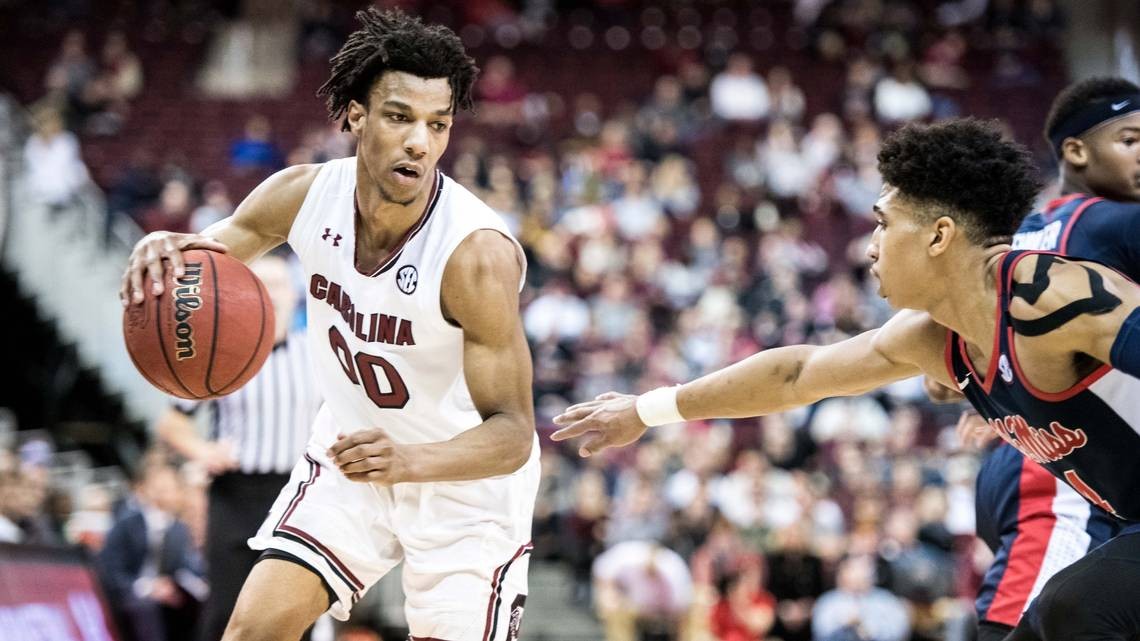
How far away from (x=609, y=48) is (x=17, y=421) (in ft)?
28.6

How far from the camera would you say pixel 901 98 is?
16406mm

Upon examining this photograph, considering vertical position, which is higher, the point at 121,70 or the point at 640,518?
the point at 121,70

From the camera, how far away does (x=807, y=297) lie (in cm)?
1334

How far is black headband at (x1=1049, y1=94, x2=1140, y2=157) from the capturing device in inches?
178

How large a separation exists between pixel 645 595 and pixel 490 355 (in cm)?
572

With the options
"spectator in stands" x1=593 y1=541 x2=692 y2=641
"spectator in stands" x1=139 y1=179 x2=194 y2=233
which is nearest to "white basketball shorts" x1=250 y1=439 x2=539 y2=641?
"spectator in stands" x1=593 y1=541 x2=692 y2=641

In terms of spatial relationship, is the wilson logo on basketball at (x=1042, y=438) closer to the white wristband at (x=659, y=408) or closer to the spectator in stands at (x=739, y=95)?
the white wristband at (x=659, y=408)

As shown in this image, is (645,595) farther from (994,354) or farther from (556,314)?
(994,354)

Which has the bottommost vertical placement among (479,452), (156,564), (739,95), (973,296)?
(156,564)

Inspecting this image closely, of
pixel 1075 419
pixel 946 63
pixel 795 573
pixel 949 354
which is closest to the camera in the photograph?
pixel 1075 419

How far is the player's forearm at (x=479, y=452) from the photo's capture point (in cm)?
370

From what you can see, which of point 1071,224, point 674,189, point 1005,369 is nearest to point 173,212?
point 674,189

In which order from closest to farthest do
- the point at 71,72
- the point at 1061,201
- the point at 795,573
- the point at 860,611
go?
the point at 1061,201 < the point at 860,611 < the point at 795,573 < the point at 71,72

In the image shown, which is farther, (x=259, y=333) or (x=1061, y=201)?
(x=1061, y=201)
